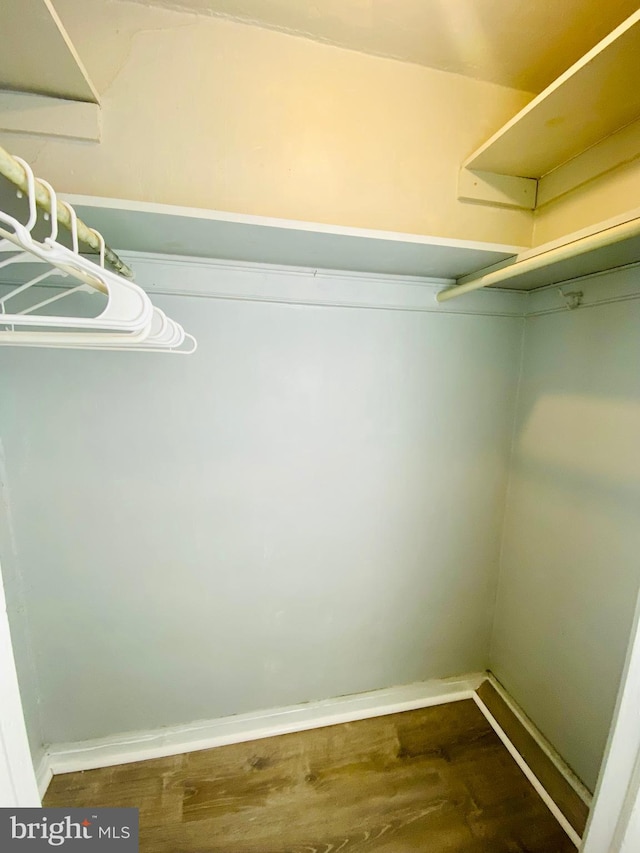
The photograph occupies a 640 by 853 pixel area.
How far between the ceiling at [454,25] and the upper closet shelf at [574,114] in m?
0.25

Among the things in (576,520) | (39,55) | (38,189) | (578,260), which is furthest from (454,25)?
(576,520)

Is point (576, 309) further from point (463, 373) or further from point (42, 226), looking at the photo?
Answer: point (42, 226)

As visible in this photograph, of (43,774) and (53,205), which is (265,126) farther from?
(43,774)

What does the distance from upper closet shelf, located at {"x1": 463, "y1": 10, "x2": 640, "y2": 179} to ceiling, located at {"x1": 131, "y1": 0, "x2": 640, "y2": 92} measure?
249mm

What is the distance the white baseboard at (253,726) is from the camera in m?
1.45

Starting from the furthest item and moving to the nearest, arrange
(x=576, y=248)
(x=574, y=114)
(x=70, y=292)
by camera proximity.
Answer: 1. (x=574, y=114)
2. (x=576, y=248)
3. (x=70, y=292)

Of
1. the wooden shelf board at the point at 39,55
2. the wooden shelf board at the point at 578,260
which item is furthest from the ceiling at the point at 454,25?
the wooden shelf board at the point at 578,260

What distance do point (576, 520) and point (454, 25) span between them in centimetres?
168

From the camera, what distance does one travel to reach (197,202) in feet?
3.72

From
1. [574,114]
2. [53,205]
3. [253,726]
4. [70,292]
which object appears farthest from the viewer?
[253,726]

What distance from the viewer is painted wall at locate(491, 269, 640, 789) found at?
3.83ft

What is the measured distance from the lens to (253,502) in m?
1.44

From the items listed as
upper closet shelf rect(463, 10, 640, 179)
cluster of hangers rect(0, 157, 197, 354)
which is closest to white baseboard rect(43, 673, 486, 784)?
cluster of hangers rect(0, 157, 197, 354)

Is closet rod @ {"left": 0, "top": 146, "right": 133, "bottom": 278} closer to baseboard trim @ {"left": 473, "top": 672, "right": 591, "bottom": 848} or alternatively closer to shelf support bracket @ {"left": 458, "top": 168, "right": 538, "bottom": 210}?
shelf support bracket @ {"left": 458, "top": 168, "right": 538, "bottom": 210}
